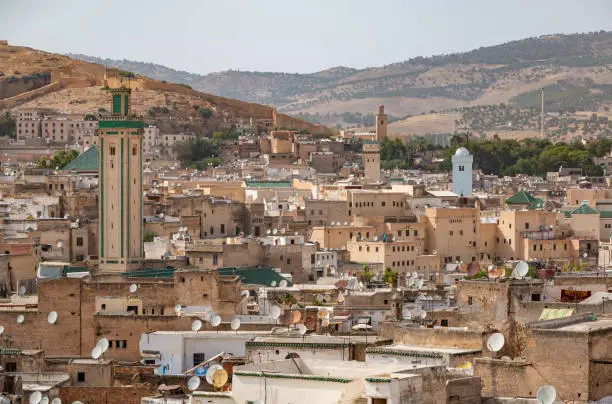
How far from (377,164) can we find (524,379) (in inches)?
1894

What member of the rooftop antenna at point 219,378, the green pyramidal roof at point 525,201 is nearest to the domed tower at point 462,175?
the green pyramidal roof at point 525,201

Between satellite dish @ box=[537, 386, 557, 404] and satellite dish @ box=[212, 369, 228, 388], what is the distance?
338 cm

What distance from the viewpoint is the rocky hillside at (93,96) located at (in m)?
95.5

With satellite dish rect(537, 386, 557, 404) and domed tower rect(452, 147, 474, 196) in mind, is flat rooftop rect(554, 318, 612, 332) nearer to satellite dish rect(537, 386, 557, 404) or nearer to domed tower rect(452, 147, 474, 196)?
satellite dish rect(537, 386, 557, 404)

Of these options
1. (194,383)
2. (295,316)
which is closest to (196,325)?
(295,316)

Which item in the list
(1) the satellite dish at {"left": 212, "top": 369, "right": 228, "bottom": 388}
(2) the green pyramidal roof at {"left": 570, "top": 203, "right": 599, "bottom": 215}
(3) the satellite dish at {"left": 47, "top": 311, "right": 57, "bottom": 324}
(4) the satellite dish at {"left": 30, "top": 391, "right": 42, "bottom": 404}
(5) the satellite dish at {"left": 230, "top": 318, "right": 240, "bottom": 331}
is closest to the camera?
(1) the satellite dish at {"left": 212, "top": 369, "right": 228, "bottom": 388}

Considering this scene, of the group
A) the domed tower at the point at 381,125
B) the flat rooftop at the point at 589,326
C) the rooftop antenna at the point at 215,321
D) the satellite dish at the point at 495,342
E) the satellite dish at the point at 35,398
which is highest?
the domed tower at the point at 381,125

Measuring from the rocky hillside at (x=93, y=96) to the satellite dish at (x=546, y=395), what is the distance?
74699 millimetres

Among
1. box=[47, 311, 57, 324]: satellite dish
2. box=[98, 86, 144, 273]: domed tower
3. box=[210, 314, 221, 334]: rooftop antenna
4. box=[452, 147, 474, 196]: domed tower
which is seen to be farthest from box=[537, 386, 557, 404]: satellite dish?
box=[452, 147, 474, 196]: domed tower

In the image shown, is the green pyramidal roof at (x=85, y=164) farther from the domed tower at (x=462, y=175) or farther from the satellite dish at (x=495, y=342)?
the satellite dish at (x=495, y=342)

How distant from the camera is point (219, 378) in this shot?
1786 centimetres

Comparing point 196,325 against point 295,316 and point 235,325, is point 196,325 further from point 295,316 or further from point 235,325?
point 295,316

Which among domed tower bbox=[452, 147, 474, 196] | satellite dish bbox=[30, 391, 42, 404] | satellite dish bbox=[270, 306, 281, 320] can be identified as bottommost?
satellite dish bbox=[30, 391, 42, 404]

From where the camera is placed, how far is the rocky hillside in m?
95.5
